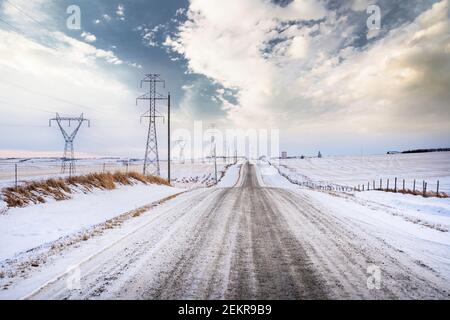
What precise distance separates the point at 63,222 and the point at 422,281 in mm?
9846

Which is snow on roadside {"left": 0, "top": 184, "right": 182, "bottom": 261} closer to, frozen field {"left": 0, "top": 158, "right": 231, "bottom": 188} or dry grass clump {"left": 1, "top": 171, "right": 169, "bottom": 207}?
dry grass clump {"left": 1, "top": 171, "right": 169, "bottom": 207}

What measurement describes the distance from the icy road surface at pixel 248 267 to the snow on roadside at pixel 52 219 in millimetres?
2329

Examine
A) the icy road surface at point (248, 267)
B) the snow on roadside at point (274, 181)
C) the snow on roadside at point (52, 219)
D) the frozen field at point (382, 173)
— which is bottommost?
the snow on roadside at point (274, 181)

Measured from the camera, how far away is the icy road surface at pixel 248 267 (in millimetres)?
3750

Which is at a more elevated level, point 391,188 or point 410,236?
point 410,236

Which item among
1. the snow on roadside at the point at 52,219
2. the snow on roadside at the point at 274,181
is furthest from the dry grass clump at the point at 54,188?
the snow on roadside at the point at 274,181

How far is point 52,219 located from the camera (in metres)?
8.80

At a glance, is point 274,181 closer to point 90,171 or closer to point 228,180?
point 228,180

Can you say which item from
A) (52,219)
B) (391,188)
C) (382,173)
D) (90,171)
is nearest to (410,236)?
(52,219)

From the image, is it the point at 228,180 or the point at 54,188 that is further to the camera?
the point at 228,180

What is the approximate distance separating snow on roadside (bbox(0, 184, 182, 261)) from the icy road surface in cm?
233

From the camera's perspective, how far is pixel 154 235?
7035 millimetres

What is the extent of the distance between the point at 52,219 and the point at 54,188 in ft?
11.8

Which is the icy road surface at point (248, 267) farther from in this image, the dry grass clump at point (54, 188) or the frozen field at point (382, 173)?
the frozen field at point (382, 173)
